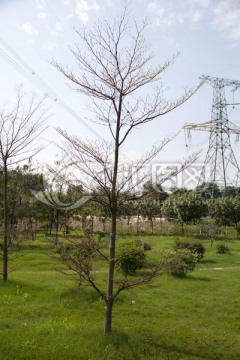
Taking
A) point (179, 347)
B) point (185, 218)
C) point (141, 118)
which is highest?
point (141, 118)

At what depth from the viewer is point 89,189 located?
682 cm

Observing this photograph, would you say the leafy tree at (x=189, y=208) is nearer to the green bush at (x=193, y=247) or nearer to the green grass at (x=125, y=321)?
the green bush at (x=193, y=247)

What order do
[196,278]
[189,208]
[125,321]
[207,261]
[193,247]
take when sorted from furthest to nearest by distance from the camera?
1. [189,208]
2. [207,261]
3. [193,247]
4. [196,278]
5. [125,321]

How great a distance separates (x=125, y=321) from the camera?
7926 mm

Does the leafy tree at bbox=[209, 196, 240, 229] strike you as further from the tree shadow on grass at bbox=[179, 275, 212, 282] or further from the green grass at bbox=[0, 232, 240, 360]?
the tree shadow on grass at bbox=[179, 275, 212, 282]

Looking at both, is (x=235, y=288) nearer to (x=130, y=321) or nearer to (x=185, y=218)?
(x=130, y=321)

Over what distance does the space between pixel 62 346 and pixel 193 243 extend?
11524mm

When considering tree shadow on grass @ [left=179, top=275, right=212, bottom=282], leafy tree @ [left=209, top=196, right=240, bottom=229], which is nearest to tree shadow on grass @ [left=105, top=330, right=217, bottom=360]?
tree shadow on grass @ [left=179, top=275, right=212, bottom=282]

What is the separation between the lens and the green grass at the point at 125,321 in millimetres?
6285

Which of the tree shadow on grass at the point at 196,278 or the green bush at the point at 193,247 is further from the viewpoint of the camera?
the green bush at the point at 193,247

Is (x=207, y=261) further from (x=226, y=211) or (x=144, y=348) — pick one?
(x=226, y=211)

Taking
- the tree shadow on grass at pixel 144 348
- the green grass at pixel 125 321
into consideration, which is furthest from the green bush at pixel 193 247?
the tree shadow on grass at pixel 144 348

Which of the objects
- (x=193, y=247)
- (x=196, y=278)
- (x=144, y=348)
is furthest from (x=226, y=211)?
(x=144, y=348)

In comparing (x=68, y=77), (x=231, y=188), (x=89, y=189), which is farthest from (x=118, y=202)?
(x=231, y=188)
